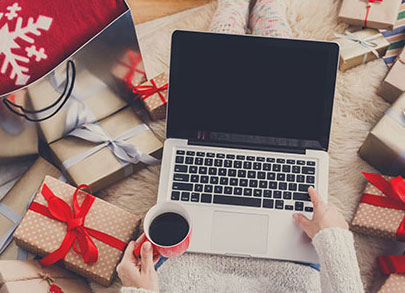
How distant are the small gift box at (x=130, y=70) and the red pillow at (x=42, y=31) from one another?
0.10 meters

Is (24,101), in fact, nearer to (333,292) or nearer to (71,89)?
(71,89)

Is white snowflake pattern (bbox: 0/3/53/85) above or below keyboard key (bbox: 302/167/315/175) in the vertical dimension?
above

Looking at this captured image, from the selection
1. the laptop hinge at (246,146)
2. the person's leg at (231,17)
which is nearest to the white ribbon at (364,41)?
the person's leg at (231,17)

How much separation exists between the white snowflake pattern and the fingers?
0.42 meters

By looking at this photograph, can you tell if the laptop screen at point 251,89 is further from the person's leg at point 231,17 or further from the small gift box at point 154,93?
the person's leg at point 231,17

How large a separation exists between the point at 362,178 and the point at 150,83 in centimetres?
57

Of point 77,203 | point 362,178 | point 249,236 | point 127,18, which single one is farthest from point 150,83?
point 362,178

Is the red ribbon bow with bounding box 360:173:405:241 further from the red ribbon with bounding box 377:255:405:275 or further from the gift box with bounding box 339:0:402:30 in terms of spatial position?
the gift box with bounding box 339:0:402:30

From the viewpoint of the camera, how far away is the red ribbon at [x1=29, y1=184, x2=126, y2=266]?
34.4 inches

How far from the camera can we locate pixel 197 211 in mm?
882

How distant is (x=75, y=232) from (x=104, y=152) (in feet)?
0.63

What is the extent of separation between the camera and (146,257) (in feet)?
2.30

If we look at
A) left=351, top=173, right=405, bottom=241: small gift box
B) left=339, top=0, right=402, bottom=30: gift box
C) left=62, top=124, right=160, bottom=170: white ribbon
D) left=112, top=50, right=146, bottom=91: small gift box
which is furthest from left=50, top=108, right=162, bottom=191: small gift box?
left=339, top=0, right=402, bottom=30: gift box

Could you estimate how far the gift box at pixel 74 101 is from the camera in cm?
86
